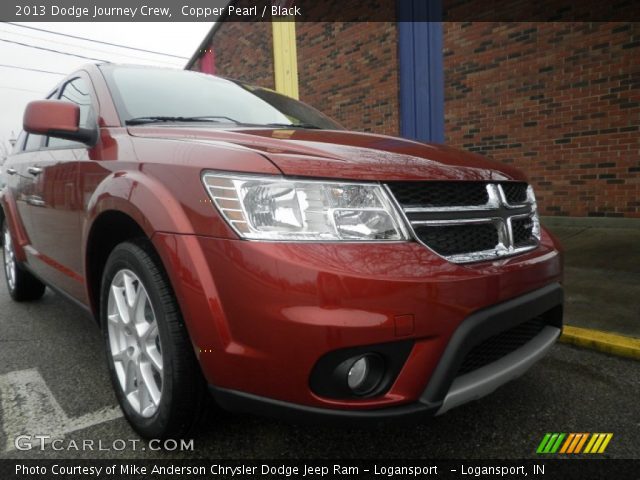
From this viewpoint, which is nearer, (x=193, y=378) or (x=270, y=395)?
(x=270, y=395)

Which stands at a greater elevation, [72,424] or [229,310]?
[229,310]

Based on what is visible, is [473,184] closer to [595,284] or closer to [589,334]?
[589,334]

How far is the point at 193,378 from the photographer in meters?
1.56

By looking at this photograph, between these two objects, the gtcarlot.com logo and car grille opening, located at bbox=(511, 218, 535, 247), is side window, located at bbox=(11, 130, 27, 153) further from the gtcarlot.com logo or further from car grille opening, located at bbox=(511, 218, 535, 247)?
car grille opening, located at bbox=(511, 218, 535, 247)

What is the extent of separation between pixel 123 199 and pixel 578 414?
2.02 meters

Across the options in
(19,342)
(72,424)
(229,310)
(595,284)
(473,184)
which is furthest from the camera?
(595,284)

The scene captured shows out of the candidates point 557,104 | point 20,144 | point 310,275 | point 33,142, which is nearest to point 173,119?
point 310,275

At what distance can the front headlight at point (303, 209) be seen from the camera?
1.38 meters

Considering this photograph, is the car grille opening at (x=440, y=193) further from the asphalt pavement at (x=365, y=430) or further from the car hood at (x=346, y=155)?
the asphalt pavement at (x=365, y=430)

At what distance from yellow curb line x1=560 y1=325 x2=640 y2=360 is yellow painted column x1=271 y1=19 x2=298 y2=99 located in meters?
8.21

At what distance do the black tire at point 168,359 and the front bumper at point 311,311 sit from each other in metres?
0.09

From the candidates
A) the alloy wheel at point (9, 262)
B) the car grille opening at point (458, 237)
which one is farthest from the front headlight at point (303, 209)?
the alloy wheel at point (9, 262)

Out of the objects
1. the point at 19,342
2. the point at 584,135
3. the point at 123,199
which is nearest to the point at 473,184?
the point at 123,199

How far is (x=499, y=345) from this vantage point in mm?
1708
